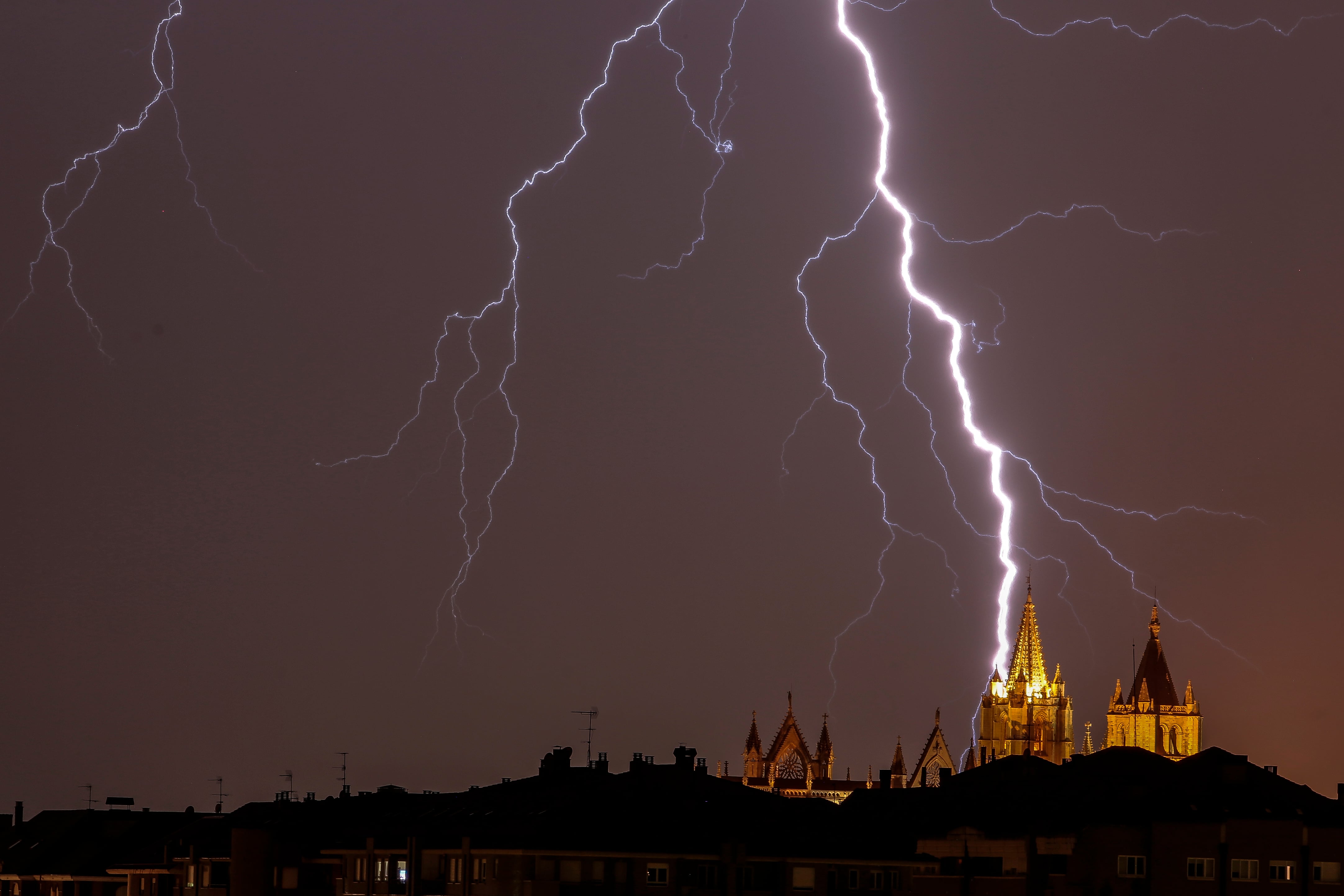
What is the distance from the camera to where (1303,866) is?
38156 mm

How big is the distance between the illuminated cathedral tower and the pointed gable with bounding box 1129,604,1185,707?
5.23 metres

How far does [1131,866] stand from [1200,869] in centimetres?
154

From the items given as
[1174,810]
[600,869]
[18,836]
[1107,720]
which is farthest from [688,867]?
[1107,720]

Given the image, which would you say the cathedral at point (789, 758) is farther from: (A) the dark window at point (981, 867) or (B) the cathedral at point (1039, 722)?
(A) the dark window at point (981, 867)

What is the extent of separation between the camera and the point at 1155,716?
145625mm

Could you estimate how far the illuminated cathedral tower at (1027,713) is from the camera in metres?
146

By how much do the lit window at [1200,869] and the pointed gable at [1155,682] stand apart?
110668 mm

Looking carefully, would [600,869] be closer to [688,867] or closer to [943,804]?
[688,867]

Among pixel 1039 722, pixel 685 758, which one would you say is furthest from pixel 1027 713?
pixel 685 758

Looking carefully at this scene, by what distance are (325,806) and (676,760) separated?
9.34 m

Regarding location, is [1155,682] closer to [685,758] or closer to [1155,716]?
[1155,716]

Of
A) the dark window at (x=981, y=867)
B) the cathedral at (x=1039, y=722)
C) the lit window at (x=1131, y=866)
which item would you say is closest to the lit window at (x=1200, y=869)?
the lit window at (x=1131, y=866)

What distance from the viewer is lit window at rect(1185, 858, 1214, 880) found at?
38719 mm

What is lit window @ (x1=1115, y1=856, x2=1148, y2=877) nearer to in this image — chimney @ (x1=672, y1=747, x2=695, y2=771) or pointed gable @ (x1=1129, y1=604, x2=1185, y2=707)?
chimney @ (x1=672, y1=747, x2=695, y2=771)
